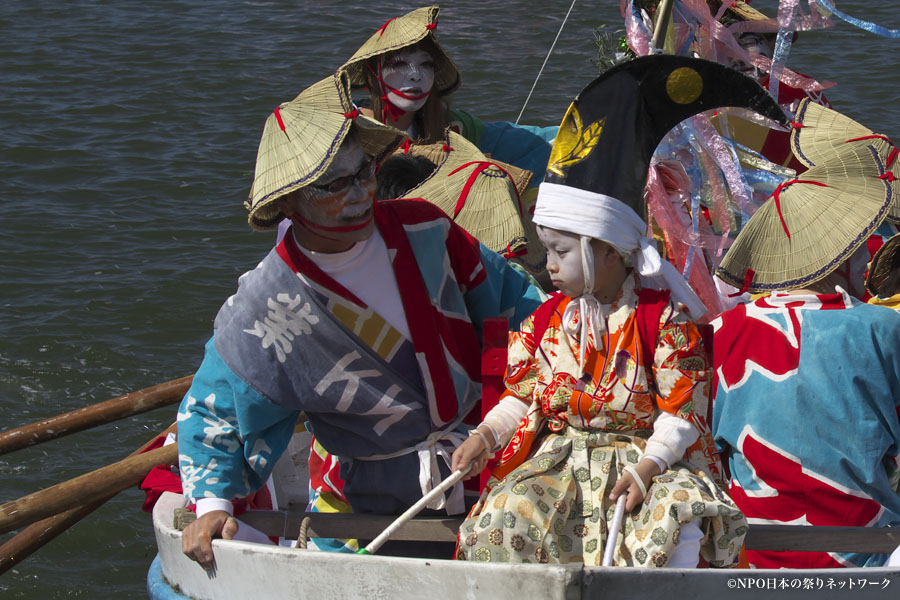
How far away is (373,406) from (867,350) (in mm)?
1214

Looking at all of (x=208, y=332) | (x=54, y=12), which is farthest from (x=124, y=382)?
(x=54, y=12)

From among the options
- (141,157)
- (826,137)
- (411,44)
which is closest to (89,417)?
(411,44)

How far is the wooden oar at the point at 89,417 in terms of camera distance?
465 centimetres

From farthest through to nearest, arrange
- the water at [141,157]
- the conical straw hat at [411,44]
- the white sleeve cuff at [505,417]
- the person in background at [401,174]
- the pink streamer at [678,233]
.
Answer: the water at [141,157], the conical straw hat at [411,44], the person in background at [401,174], the pink streamer at [678,233], the white sleeve cuff at [505,417]

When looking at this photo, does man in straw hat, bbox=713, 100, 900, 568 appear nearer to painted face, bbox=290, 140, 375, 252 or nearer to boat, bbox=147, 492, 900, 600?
boat, bbox=147, 492, 900, 600

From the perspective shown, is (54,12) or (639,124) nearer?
(639,124)

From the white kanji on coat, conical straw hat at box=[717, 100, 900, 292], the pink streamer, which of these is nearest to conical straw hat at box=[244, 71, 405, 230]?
the white kanji on coat

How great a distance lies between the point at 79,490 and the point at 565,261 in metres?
2.10

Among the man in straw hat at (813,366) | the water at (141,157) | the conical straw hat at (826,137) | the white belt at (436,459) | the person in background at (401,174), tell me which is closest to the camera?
the man in straw hat at (813,366)

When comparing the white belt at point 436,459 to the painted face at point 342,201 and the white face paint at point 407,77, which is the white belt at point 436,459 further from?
the white face paint at point 407,77

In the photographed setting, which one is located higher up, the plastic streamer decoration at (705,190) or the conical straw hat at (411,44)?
the conical straw hat at (411,44)

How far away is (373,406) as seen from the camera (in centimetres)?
300

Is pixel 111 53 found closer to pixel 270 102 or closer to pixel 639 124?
pixel 270 102

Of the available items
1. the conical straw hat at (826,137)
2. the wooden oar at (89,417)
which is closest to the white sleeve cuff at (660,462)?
the conical straw hat at (826,137)
